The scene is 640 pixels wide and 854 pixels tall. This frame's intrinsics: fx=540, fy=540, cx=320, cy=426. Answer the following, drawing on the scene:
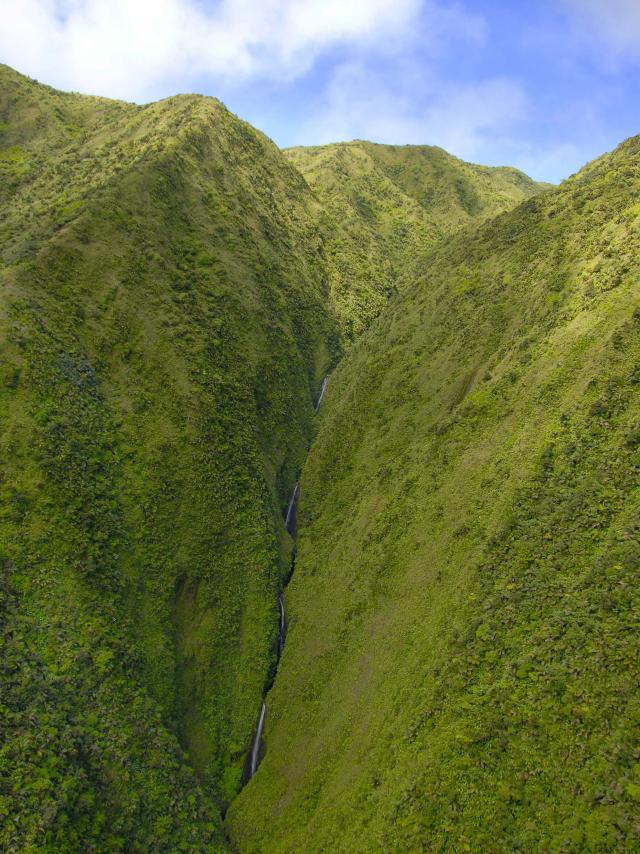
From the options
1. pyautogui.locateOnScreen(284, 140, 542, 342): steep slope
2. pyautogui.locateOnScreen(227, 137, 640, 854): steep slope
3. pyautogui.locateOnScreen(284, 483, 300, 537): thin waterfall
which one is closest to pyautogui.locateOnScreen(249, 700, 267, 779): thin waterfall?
pyautogui.locateOnScreen(227, 137, 640, 854): steep slope

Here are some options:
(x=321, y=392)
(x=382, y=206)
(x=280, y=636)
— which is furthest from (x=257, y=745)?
(x=382, y=206)

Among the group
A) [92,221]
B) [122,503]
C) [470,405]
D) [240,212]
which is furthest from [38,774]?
[240,212]

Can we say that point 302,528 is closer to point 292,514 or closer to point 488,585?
point 292,514

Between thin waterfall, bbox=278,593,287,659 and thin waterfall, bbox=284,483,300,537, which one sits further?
thin waterfall, bbox=284,483,300,537

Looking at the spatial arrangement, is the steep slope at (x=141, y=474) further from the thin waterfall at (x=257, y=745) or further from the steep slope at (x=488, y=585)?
the steep slope at (x=488, y=585)

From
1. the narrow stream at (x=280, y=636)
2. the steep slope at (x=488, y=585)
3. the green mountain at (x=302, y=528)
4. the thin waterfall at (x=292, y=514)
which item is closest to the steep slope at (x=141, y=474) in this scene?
the green mountain at (x=302, y=528)

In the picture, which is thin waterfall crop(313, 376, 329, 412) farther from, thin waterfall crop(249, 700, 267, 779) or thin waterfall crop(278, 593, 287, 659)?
thin waterfall crop(249, 700, 267, 779)
